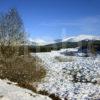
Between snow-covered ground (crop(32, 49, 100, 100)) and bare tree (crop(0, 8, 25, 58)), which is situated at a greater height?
bare tree (crop(0, 8, 25, 58))

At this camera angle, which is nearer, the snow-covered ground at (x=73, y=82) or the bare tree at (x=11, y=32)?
the snow-covered ground at (x=73, y=82)

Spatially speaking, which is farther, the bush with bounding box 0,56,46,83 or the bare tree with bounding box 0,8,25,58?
the bare tree with bounding box 0,8,25,58

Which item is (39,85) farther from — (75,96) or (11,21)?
(11,21)

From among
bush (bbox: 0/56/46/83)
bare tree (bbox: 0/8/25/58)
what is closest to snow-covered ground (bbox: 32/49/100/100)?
bush (bbox: 0/56/46/83)

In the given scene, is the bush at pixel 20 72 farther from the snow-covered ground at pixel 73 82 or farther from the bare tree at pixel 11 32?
the bare tree at pixel 11 32

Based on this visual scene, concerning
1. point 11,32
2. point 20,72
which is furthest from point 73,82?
point 11,32

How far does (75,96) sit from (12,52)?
24149mm

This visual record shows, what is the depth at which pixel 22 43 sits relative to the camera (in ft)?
147

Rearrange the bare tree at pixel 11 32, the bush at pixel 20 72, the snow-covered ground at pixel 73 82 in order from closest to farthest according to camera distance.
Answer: the snow-covered ground at pixel 73 82, the bush at pixel 20 72, the bare tree at pixel 11 32

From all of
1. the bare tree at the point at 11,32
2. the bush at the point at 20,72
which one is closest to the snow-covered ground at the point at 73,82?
the bush at the point at 20,72

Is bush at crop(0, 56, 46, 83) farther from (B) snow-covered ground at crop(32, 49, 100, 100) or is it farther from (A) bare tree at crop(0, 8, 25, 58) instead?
(A) bare tree at crop(0, 8, 25, 58)

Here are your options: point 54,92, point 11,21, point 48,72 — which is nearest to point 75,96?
point 54,92

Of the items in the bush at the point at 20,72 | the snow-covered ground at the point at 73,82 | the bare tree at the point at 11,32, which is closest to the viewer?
the snow-covered ground at the point at 73,82

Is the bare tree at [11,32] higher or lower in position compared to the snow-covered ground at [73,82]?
higher
